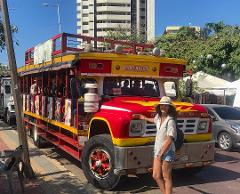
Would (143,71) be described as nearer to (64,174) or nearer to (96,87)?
(96,87)

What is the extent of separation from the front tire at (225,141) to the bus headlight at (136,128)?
22.0 ft

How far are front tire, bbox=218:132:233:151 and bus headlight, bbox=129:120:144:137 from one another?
6702mm

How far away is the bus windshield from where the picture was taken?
30.4 ft

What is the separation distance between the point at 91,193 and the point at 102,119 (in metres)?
1.31

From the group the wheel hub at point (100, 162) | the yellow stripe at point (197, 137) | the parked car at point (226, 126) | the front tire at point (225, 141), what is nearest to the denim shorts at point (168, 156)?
the wheel hub at point (100, 162)

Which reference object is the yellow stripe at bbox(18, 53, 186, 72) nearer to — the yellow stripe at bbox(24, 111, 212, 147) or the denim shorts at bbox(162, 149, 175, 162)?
the yellow stripe at bbox(24, 111, 212, 147)

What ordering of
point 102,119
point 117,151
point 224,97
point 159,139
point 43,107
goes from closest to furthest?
point 159,139 → point 117,151 → point 102,119 → point 43,107 → point 224,97

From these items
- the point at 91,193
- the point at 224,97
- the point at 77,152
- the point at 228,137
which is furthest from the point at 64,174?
the point at 224,97

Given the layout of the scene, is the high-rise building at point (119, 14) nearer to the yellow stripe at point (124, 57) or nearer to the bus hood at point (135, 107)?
the yellow stripe at point (124, 57)

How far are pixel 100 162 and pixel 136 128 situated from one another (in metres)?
0.99

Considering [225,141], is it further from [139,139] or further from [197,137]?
[139,139]

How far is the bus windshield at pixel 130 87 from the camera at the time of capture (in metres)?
9.25

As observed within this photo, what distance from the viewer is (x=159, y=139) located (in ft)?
21.4

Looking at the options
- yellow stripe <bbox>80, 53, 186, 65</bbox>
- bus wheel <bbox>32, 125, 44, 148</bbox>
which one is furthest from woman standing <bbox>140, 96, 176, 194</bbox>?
bus wheel <bbox>32, 125, 44, 148</bbox>
